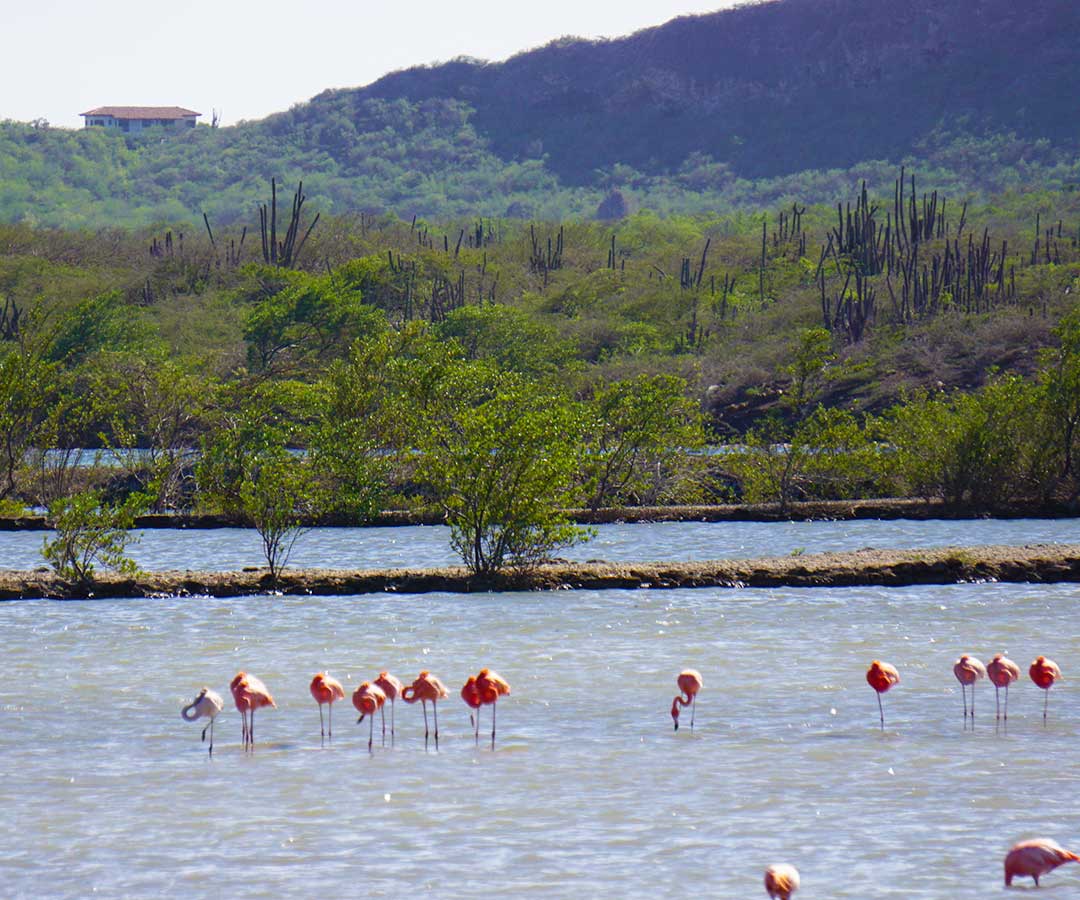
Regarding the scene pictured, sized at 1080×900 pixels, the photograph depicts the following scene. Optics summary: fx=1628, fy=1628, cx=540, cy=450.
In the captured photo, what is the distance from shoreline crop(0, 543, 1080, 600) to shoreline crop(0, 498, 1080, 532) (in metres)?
9.15

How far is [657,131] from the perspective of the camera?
172 meters

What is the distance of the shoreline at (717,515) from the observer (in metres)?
29.5

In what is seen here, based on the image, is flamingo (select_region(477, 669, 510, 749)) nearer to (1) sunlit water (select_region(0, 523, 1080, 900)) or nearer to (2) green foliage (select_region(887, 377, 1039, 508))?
(1) sunlit water (select_region(0, 523, 1080, 900))

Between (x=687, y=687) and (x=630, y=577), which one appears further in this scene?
(x=630, y=577)

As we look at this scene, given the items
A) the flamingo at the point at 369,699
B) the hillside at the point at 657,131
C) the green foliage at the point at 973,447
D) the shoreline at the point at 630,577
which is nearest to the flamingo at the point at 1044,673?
the flamingo at the point at 369,699

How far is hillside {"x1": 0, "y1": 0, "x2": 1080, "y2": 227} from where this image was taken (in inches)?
5832

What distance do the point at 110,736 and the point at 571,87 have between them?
175m

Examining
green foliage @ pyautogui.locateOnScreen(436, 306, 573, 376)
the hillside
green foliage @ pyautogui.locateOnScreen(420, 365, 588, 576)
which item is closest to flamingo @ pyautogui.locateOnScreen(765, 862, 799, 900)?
green foliage @ pyautogui.locateOnScreen(420, 365, 588, 576)

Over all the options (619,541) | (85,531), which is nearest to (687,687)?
(85,531)

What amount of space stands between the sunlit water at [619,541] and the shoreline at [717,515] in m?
0.36

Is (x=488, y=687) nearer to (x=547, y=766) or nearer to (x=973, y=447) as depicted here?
(x=547, y=766)

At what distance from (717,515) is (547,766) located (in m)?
19.8

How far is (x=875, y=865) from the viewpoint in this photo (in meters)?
8.48

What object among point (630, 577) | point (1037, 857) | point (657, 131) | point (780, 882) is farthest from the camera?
point (657, 131)
